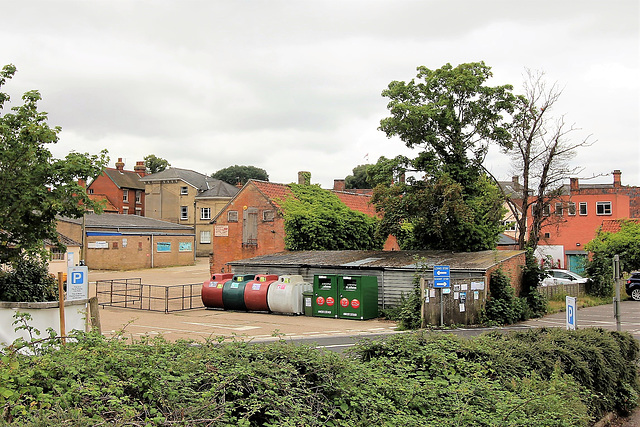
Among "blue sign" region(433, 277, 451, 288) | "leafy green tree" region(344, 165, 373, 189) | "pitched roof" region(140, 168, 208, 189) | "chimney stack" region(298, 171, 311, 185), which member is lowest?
"blue sign" region(433, 277, 451, 288)

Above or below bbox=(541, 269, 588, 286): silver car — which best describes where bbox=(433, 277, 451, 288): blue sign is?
above

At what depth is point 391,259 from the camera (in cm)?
2656

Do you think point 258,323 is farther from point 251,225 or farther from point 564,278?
point 564,278

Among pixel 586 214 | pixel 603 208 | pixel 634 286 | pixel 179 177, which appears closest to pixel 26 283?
pixel 634 286

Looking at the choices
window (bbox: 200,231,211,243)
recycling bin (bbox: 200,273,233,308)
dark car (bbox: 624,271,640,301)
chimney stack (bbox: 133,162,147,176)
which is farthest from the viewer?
chimney stack (bbox: 133,162,147,176)

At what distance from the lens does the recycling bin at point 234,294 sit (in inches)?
1044

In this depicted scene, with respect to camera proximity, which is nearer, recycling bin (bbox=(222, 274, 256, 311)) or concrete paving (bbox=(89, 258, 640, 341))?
concrete paving (bbox=(89, 258, 640, 341))

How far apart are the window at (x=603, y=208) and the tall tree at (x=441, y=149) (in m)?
29.6

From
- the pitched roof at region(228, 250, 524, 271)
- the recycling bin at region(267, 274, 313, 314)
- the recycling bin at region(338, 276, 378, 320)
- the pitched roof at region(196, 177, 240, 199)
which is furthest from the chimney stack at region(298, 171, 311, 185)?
the pitched roof at region(196, 177, 240, 199)

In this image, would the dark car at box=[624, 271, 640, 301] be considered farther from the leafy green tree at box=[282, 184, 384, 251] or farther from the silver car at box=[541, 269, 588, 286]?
the leafy green tree at box=[282, 184, 384, 251]

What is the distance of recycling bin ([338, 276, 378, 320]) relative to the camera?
24062 mm

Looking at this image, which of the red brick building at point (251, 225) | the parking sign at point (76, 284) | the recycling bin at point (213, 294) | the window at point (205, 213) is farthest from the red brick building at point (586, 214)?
the parking sign at point (76, 284)

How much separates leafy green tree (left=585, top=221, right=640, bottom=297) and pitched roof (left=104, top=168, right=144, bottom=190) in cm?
5715

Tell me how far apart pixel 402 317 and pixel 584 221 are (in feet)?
136
